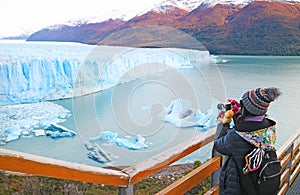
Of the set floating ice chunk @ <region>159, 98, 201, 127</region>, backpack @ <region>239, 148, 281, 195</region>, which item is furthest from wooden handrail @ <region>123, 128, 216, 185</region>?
floating ice chunk @ <region>159, 98, 201, 127</region>

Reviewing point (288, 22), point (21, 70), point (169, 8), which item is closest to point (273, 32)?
point (288, 22)

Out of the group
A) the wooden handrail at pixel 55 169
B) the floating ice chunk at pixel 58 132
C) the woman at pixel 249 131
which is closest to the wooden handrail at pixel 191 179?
the woman at pixel 249 131

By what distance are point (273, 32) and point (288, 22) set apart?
1.91 m

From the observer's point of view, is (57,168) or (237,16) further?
(237,16)

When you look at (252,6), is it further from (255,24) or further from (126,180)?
(126,180)

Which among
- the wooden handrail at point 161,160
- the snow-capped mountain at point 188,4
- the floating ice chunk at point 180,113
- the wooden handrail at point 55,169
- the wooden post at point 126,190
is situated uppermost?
the snow-capped mountain at point 188,4

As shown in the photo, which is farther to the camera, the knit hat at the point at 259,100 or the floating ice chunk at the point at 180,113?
the floating ice chunk at the point at 180,113

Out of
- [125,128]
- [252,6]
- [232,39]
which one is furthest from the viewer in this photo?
[252,6]

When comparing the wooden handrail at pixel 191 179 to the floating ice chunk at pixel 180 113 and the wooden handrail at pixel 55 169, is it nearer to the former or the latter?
the wooden handrail at pixel 55 169

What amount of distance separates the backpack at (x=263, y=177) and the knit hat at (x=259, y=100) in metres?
0.14

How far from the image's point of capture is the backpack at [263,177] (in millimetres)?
948

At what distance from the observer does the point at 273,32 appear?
30.0 meters

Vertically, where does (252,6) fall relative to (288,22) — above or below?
above

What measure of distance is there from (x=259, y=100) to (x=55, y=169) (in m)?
0.64
